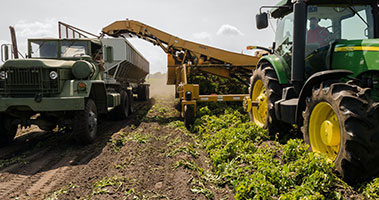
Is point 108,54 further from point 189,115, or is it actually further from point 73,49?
point 189,115

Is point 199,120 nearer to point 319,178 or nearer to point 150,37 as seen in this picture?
point 319,178

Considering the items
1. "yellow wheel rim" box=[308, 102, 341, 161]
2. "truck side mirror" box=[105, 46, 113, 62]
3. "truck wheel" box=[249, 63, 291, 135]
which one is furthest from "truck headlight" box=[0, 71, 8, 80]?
"yellow wheel rim" box=[308, 102, 341, 161]

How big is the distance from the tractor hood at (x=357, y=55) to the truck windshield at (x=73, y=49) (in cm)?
611

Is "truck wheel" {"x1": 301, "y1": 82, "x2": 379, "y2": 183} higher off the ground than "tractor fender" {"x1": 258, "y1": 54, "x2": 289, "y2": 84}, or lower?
lower

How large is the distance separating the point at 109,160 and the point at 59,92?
2004 millimetres

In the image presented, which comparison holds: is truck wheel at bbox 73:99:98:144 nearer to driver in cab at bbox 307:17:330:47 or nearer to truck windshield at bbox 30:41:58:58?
truck windshield at bbox 30:41:58:58

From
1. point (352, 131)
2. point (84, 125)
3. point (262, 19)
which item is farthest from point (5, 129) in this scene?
point (352, 131)

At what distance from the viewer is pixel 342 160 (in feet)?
10.2

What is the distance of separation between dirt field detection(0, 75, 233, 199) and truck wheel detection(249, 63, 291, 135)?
57.6 inches

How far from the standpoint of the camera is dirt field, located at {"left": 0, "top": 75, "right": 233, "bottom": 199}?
3562mm

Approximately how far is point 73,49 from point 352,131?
269 inches

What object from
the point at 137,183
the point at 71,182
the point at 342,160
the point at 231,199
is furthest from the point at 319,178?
the point at 71,182

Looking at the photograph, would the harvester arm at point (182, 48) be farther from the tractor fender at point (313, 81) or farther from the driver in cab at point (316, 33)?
the tractor fender at point (313, 81)

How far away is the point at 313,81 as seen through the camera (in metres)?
3.97
